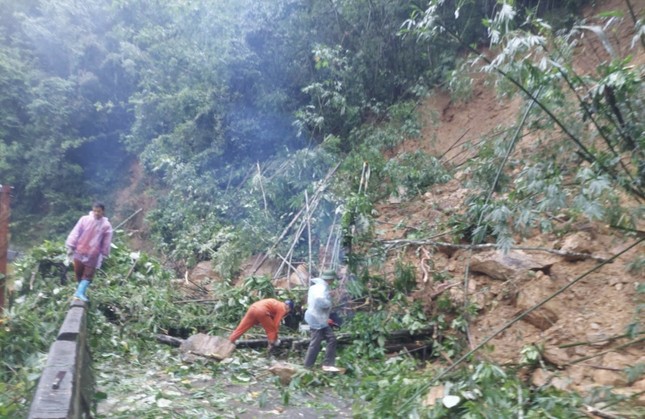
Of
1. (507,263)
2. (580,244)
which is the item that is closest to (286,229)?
(507,263)

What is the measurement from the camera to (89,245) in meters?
7.78

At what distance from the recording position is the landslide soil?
17.3ft

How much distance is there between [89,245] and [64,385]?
191 inches

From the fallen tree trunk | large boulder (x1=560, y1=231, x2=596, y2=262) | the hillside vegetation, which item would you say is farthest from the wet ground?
large boulder (x1=560, y1=231, x2=596, y2=262)

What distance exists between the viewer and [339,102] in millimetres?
12484

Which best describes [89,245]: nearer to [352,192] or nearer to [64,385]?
[352,192]

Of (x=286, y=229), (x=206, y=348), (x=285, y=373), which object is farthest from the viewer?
(x=286, y=229)

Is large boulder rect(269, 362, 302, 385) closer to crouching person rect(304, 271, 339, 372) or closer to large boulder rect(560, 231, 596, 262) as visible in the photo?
crouching person rect(304, 271, 339, 372)

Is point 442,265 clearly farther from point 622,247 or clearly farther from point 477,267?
point 622,247

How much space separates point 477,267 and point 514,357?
1.83 metres

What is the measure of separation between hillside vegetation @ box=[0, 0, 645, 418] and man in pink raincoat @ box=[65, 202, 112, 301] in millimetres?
574

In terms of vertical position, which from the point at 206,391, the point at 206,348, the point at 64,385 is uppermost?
the point at 206,348

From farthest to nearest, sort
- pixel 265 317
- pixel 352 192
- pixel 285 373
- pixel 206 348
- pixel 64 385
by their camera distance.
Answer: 1. pixel 352 192
2. pixel 265 317
3. pixel 206 348
4. pixel 285 373
5. pixel 64 385

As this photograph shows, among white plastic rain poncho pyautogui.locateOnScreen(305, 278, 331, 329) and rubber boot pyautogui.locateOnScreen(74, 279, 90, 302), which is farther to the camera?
rubber boot pyautogui.locateOnScreen(74, 279, 90, 302)
